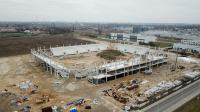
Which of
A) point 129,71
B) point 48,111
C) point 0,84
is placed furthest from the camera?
point 129,71

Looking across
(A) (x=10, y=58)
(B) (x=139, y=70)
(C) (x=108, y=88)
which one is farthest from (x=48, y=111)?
(A) (x=10, y=58)

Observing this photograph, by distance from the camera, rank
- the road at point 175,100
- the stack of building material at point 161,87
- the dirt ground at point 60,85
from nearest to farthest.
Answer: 1. the road at point 175,100
2. the dirt ground at point 60,85
3. the stack of building material at point 161,87

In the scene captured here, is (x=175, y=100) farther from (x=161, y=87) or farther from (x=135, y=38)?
(x=135, y=38)

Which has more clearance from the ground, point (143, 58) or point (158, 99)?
point (143, 58)

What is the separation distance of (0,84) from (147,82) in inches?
1172

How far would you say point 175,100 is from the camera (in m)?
29.0

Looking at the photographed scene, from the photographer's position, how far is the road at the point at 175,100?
26219 mm

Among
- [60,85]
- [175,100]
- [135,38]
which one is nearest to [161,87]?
[175,100]

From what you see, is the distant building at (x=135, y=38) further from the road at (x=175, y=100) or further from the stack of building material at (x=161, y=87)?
the road at (x=175, y=100)

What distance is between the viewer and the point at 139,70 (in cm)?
4531

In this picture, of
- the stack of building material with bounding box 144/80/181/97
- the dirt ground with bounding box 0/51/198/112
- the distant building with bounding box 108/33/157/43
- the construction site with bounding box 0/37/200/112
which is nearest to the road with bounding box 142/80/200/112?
the construction site with bounding box 0/37/200/112

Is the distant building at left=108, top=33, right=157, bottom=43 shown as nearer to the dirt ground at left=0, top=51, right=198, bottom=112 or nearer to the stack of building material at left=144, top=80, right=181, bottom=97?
the dirt ground at left=0, top=51, right=198, bottom=112

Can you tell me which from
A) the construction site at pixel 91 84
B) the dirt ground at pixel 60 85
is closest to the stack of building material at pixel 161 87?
the construction site at pixel 91 84

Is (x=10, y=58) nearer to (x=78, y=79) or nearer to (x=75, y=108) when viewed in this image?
(x=78, y=79)
